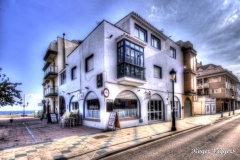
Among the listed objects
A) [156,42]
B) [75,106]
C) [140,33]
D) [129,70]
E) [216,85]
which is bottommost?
[75,106]

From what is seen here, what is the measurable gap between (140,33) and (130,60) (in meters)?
4.19

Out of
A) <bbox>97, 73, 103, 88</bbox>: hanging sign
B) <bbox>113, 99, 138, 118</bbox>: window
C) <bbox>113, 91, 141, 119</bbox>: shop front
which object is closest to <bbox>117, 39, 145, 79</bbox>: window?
<bbox>97, 73, 103, 88</bbox>: hanging sign

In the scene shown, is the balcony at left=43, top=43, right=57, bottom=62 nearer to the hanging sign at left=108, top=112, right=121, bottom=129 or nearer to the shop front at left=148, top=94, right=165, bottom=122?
the hanging sign at left=108, top=112, right=121, bottom=129

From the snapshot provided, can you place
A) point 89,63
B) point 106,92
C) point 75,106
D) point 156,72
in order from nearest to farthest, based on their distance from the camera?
point 106,92, point 89,63, point 156,72, point 75,106

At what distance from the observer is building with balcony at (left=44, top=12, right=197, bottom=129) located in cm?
1105

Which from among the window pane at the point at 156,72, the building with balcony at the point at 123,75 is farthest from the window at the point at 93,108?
the window pane at the point at 156,72

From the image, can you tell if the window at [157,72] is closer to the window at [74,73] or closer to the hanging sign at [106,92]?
the hanging sign at [106,92]

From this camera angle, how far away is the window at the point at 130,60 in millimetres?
11023

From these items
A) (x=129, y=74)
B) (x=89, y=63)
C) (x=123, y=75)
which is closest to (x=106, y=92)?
(x=123, y=75)

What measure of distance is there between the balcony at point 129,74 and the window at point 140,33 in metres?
3.69

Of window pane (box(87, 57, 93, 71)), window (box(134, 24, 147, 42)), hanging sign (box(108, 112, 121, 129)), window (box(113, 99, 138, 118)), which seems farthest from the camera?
window (box(134, 24, 147, 42))

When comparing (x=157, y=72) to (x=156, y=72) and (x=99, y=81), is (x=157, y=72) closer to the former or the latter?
(x=156, y=72)

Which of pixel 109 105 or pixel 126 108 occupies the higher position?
pixel 109 105

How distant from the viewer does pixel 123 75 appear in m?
10.8
